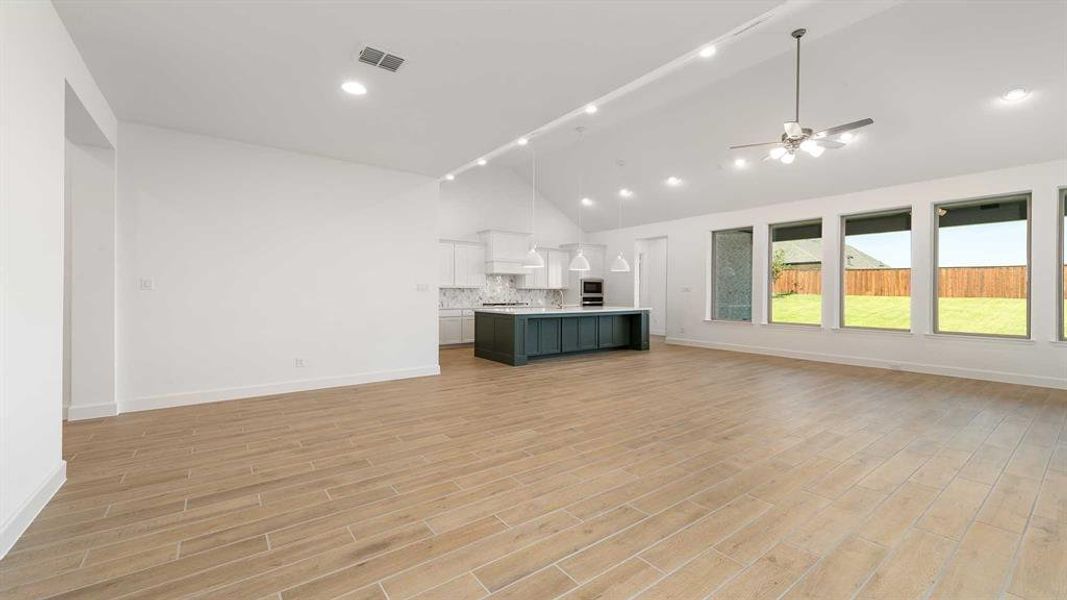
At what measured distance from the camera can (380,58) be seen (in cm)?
302

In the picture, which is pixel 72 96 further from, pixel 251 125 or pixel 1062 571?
pixel 1062 571

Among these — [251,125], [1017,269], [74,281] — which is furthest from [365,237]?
[1017,269]

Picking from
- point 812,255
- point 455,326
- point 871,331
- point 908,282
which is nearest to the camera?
point 908,282

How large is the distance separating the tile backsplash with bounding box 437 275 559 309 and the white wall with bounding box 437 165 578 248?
1124mm

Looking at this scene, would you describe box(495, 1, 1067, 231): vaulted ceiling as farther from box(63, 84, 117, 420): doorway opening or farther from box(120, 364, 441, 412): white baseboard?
box(63, 84, 117, 420): doorway opening

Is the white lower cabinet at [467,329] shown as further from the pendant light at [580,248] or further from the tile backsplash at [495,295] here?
the pendant light at [580,248]

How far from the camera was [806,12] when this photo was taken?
3801mm

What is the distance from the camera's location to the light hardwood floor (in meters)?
1.69

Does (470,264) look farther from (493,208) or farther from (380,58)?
(380,58)

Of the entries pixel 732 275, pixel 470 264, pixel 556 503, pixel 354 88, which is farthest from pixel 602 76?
pixel 732 275

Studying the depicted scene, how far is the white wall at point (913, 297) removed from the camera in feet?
17.4

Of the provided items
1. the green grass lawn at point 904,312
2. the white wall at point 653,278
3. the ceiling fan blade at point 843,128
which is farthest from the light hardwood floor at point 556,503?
the white wall at point 653,278

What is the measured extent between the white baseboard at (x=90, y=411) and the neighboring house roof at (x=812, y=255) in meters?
9.63

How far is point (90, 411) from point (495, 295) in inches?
270
